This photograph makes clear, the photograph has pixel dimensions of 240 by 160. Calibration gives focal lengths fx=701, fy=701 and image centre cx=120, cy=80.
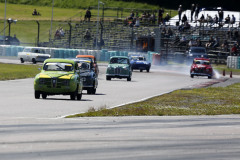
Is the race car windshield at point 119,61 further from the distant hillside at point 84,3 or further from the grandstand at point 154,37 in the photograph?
the distant hillside at point 84,3

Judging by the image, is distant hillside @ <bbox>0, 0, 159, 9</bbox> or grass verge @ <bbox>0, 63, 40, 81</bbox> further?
distant hillside @ <bbox>0, 0, 159, 9</bbox>

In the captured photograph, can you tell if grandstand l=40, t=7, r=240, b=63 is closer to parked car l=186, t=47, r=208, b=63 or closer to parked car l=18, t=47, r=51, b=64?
parked car l=186, t=47, r=208, b=63

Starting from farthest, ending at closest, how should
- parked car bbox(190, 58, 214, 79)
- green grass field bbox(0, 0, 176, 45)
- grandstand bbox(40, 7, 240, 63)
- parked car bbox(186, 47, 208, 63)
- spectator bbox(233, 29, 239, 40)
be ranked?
green grass field bbox(0, 0, 176, 45) → grandstand bbox(40, 7, 240, 63) → spectator bbox(233, 29, 239, 40) → parked car bbox(186, 47, 208, 63) → parked car bbox(190, 58, 214, 79)

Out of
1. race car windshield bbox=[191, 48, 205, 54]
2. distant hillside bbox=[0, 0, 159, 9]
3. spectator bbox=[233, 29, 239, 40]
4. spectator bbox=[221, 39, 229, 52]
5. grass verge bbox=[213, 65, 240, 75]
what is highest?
distant hillside bbox=[0, 0, 159, 9]

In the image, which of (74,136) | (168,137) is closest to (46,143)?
(74,136)

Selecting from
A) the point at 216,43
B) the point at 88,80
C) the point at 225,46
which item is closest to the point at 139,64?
the point at 225,46

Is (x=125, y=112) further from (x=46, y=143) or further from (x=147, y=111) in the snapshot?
(x=46, y=143)

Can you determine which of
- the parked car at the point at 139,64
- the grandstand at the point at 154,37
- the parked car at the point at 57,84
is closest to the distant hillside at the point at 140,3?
the grandstand at the point at 154,37

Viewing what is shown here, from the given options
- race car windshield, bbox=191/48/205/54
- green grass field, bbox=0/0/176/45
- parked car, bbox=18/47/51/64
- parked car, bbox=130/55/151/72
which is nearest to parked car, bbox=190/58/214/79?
parked car, bbox=130/55/151/72

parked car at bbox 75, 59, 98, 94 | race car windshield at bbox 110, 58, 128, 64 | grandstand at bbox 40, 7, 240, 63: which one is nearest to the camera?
parked car at bbox 75, 59, 98, 94

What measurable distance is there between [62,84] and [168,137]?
10.1 meters

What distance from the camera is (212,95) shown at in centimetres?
2727

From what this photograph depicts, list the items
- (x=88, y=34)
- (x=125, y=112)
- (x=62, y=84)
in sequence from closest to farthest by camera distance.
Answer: (x=125, y=112)
(x=62, y=84)
(x=88, y=34)

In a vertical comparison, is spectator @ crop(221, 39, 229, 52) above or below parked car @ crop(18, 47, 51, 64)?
above
